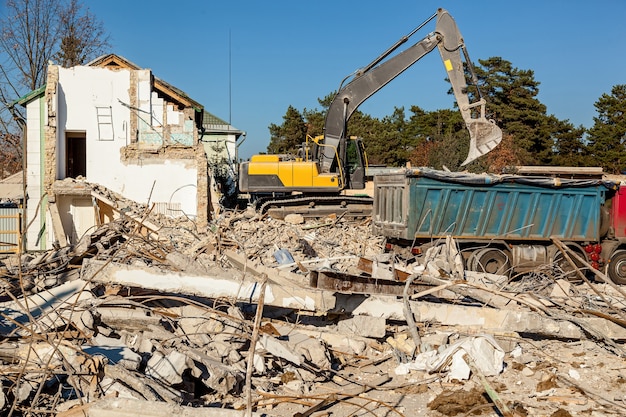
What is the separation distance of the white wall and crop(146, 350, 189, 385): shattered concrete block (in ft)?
50.9

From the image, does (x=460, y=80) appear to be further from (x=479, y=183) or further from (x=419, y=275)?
(x=419, y=275)

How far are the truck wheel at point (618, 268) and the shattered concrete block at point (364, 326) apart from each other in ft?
28.2

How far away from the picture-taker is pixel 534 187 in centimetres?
1332

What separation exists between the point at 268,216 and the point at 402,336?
10.8 m

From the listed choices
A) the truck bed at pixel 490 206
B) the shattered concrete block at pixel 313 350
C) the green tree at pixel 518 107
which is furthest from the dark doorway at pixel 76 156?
the green tree at pixel 518 107

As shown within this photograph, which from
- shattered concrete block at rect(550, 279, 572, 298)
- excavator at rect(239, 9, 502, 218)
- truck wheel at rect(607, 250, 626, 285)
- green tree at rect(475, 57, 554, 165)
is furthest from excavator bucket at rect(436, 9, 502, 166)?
green tree at rect(475, 57, 554, 165)

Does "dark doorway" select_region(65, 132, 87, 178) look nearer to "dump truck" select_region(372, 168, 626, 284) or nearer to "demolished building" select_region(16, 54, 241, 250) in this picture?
"demolished building" select_region(16, 54, 241, 250)

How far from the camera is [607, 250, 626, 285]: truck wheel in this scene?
1393cm

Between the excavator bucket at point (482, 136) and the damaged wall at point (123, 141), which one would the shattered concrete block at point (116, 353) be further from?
the damaged wall at point (123, 141)

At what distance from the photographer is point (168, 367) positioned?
5590 mm

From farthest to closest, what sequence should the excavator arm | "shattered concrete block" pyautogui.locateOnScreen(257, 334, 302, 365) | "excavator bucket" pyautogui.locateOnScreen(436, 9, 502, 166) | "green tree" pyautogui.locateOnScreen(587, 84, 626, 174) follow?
"green tree" pyautogui.locateOnScreen(587, 84, 626, 174) < the excavator arm < "excavator bucket" pyautogui.locateOnScreen(436, 9, 502, 166) < "shattered concrete block" pyautogui.locateOnScreen(257, 334, 302, 365)

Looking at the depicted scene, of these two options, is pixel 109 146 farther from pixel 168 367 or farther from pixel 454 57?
pixel 168 367

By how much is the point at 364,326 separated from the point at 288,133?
1497 inches

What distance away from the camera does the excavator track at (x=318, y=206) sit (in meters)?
18.2
